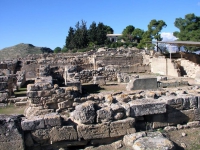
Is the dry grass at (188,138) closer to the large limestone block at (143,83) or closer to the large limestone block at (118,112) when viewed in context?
the large limestone block at (118,112)

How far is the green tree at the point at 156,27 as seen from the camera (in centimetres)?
4744

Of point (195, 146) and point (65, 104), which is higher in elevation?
point (65, 104)

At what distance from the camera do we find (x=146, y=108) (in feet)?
19.9

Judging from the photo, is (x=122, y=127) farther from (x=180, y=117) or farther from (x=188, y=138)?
(x=180, y=117)

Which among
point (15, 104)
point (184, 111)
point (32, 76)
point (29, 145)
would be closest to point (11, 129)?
point (29, 145)

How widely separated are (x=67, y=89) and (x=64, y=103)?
22.4 inches

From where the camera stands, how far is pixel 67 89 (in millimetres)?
8883

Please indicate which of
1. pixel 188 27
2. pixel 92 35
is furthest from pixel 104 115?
pixel 92 35

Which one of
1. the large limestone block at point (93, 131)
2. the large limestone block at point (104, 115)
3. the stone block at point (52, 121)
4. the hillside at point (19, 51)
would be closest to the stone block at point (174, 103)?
the large limestone block at point (104, 115)

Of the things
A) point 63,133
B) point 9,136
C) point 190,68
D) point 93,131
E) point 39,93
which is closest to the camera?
point 9,136

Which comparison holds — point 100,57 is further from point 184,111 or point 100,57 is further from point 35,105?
point 184,111

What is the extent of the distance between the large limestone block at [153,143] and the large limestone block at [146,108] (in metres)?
0.86

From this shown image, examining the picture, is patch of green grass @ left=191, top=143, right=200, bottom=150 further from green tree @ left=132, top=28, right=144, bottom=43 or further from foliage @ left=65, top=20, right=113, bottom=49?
green tree @ left=132, top=28, right=144, bottom=43

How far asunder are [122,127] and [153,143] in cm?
101
